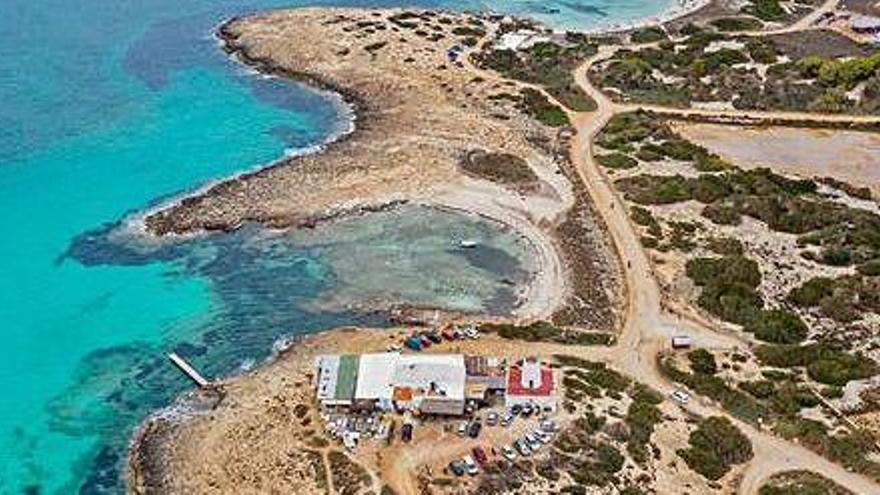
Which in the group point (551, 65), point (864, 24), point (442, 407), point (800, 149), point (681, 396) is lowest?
point (442, 407)

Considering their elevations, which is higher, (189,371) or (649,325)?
(649,325)

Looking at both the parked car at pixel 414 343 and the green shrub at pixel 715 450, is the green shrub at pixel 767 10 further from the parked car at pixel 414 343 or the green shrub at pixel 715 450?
the green shrub at pixel 715 450

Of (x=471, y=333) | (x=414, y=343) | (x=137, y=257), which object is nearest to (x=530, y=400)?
(x=471, y=333)

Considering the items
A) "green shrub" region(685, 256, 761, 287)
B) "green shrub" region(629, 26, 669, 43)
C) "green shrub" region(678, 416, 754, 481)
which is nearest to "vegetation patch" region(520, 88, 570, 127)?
"green shrub" region(629, 26, 669, 43)

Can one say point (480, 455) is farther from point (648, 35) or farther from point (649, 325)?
point (648, 35)

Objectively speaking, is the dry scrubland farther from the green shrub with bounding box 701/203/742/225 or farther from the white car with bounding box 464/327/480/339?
the white car with bounding box 464/327/480/339

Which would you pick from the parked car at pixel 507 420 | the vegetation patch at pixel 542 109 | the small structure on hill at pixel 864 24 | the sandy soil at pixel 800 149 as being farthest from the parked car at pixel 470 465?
the small structure on hill at pixel 864 24

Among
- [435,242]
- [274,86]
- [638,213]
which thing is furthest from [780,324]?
[274,86]
